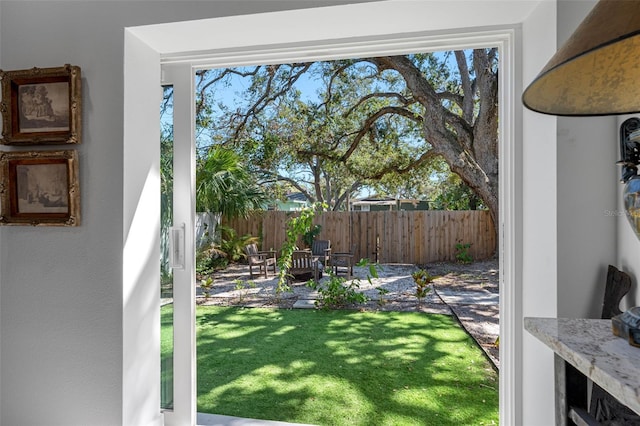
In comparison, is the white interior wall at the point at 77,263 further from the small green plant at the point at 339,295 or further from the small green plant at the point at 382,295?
the small green plant at the point at 382,295

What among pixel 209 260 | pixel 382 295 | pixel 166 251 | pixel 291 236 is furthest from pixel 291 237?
pixel 166 251

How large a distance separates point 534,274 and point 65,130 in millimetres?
1726

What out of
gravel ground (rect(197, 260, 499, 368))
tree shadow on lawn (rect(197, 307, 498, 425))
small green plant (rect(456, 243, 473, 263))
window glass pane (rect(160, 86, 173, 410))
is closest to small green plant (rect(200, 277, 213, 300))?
gravel ground (rect(197, 260, 499, 368))

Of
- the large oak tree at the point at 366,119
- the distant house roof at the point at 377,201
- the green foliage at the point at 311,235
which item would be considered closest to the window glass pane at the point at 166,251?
the large oak tree at the point at 366,119

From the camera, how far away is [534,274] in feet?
3.88

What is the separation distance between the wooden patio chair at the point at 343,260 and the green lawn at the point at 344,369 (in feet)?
2.56

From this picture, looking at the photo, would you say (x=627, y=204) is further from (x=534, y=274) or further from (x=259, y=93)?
(x=259, y=93)

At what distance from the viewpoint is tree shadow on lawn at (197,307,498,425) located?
192cm

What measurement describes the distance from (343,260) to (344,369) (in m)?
1.93

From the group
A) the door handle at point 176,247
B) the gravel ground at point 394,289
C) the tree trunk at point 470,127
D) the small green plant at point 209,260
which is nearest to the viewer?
the door handle at point 176,247

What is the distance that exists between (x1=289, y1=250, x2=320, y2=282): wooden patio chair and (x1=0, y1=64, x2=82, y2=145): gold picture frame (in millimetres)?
2916

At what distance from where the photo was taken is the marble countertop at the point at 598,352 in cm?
52

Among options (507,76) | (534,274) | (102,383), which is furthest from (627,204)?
(102,383)

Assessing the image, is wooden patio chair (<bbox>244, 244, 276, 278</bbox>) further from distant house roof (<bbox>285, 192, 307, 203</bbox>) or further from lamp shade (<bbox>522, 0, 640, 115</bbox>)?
lamp shade (<bbox>522, 0, 640, 115</bbox>)
